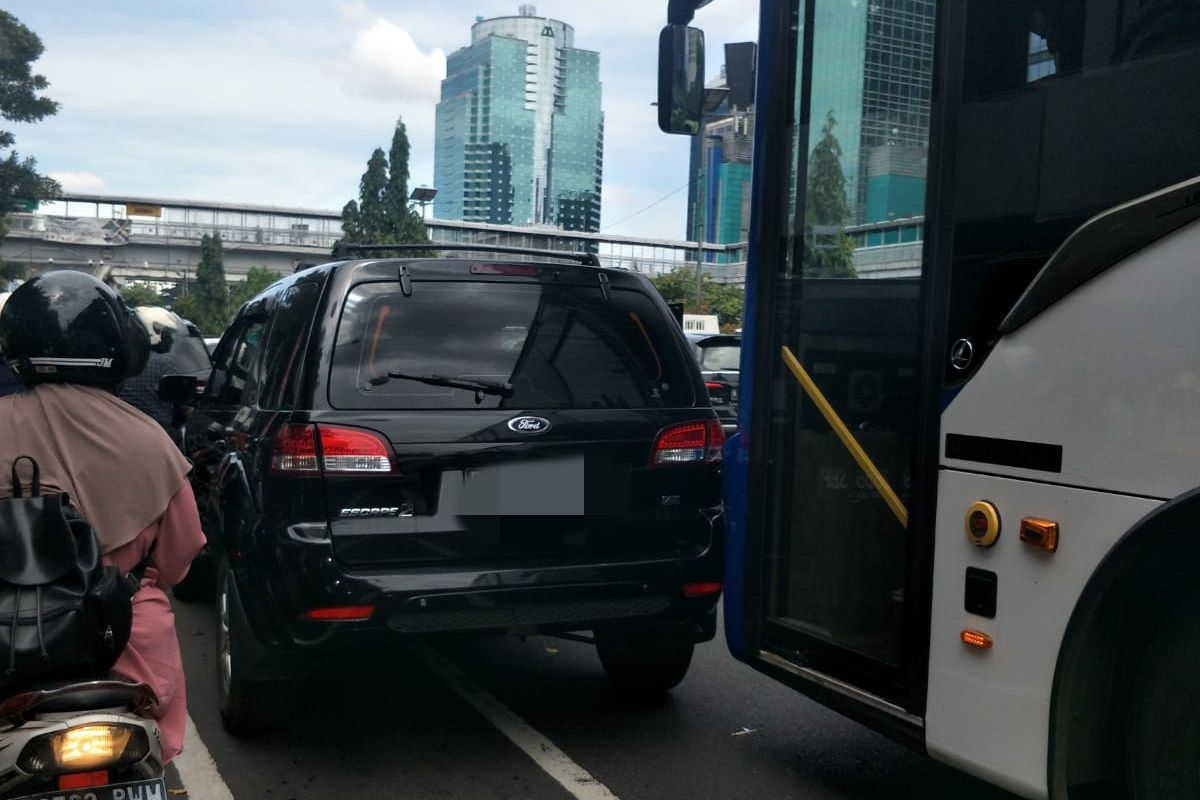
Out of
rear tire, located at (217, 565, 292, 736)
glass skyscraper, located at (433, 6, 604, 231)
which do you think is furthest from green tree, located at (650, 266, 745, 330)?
rear tire, located at (217, 565, 292, 736)

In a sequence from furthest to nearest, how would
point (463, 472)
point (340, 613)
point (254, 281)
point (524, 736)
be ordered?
point (254, 281)
point (524, 736)
point (463, 472)
point (340, 613)

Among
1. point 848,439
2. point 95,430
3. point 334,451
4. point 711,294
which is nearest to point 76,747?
point 95,430

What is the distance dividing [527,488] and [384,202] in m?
76.7

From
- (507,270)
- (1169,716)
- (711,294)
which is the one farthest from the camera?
(711,294)

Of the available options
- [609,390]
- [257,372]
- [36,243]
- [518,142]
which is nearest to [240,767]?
[257,372]

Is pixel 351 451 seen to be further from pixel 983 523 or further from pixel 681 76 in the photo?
pixel 983 523

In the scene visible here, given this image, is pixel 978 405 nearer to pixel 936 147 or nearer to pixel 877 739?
pixel 936 147

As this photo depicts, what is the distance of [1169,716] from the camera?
2781mm

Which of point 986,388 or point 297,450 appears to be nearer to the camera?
point 986,388

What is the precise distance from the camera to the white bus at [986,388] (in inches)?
106

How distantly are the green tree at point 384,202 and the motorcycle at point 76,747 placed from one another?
75498 mm

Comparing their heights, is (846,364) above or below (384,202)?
below

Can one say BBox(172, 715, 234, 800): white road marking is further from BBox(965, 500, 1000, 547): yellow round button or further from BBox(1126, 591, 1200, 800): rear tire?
BBox(1126, 591, 1200, 800): rear tire

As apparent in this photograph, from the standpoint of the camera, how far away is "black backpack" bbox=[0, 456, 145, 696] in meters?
2.28
